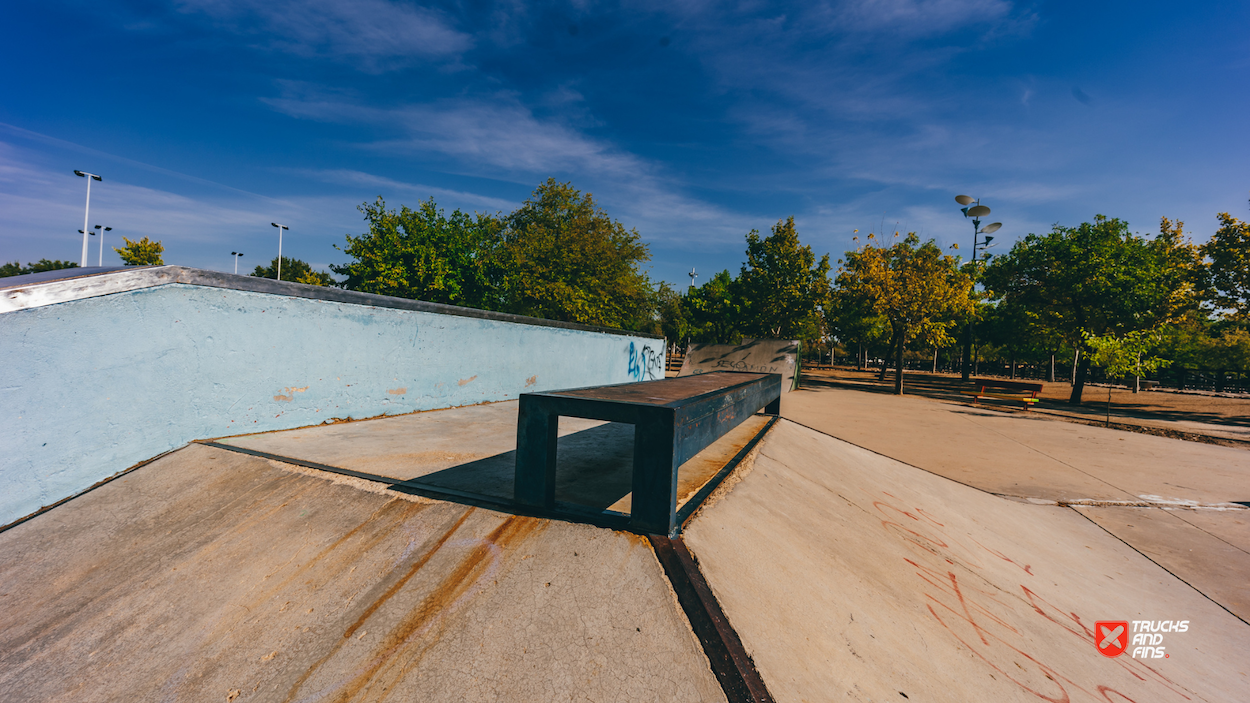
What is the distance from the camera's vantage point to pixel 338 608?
2.11m

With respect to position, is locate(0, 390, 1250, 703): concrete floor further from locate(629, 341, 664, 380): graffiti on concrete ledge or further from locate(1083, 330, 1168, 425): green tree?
locate(1083, 330, 1168, 425): green tree

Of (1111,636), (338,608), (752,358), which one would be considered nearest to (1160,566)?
(1111,636)

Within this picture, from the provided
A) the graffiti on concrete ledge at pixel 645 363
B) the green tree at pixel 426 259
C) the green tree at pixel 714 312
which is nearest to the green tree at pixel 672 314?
the green tree at pixel 714 312

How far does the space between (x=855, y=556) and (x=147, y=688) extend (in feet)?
12.1

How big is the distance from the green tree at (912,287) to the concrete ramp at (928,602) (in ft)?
56.8

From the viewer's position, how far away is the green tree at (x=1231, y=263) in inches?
586

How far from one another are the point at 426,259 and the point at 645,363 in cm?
1557

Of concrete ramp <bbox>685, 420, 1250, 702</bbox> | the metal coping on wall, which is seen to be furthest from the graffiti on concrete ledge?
concrete ramp <bbox>685, 420, 1250, 702</bbox>

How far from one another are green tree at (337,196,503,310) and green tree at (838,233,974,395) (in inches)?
788

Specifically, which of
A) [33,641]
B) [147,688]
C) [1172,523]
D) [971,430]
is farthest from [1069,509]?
[33,641]

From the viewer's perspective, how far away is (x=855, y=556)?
311 centimetres

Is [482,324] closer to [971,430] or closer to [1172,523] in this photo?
[1172,523]

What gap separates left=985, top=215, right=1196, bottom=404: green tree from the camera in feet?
54.4

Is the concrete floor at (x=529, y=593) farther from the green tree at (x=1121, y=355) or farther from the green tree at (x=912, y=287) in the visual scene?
the green tree at (x=912, y=287)
